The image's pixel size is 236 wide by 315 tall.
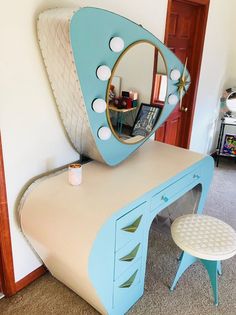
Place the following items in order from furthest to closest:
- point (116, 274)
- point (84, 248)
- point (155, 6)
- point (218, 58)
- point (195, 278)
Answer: point (218, 58)
point (155, 6)
point (195, 278)
point (116, 274)
point (84, 248)

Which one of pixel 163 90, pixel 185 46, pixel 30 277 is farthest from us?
pixel 185 46

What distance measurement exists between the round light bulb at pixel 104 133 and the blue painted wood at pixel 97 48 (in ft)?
0.07

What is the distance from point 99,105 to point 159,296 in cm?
120

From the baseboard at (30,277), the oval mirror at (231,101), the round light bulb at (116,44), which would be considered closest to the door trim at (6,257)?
the baseboard at (30,277)

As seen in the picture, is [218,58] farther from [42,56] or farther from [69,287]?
[69,287]

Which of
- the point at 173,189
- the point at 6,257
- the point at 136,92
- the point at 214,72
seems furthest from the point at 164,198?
the point at 214,72

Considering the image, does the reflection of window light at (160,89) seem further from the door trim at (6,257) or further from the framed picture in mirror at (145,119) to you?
the door trim at (6,257)

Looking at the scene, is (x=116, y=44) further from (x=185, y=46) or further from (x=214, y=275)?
(x=185, y=46)

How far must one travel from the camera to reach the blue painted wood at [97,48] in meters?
1.30

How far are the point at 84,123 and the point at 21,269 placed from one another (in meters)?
0.97

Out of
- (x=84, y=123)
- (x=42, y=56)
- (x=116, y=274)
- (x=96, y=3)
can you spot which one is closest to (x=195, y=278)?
(x=116, y=274)

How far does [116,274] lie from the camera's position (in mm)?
1429

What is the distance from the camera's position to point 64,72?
4.59 feet

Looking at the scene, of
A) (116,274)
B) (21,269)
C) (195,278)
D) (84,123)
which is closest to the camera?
(116,274)
